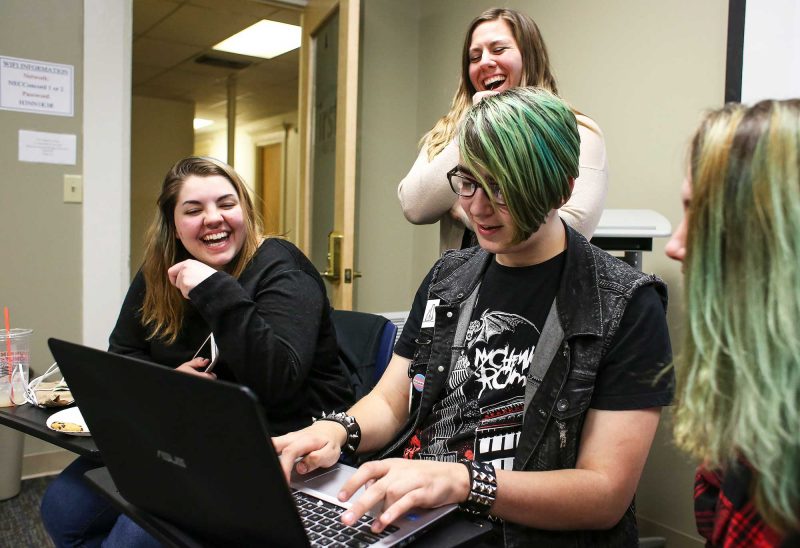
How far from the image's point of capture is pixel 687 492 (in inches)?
81.0

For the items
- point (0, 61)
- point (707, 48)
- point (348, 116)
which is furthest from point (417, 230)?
point (0, 61)

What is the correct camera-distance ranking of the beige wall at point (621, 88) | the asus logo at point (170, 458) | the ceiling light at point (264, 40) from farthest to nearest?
the ceiling light at point (264, 40), the beige wall at point (621, 88), the asus logo at point (170, 458)

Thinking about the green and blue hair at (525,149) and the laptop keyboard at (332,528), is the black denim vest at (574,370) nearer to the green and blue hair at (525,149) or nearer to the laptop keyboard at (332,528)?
the green and blue hair at (525,149)

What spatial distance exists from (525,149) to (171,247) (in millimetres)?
1050

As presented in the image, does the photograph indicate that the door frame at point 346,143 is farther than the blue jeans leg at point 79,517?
Yes

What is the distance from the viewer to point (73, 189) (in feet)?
9.02

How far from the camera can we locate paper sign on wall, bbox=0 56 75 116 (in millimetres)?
2598

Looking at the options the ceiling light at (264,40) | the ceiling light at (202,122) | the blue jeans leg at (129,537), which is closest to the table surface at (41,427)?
the blue jeans leg at (129,537)

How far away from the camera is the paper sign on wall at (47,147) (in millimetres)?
2654

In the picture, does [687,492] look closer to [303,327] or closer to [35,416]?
[303,327]

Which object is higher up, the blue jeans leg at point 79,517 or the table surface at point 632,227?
the table surface at point 632,227

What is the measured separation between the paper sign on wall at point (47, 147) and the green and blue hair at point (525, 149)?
2317 millimetres

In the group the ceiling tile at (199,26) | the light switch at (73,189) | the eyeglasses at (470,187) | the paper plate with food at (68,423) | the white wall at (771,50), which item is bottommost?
the paper plate with food at (68,423)

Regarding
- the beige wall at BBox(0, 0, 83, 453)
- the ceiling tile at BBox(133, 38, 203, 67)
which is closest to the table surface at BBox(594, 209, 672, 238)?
the beige wall at BBox(0, 0, 83, 453)
